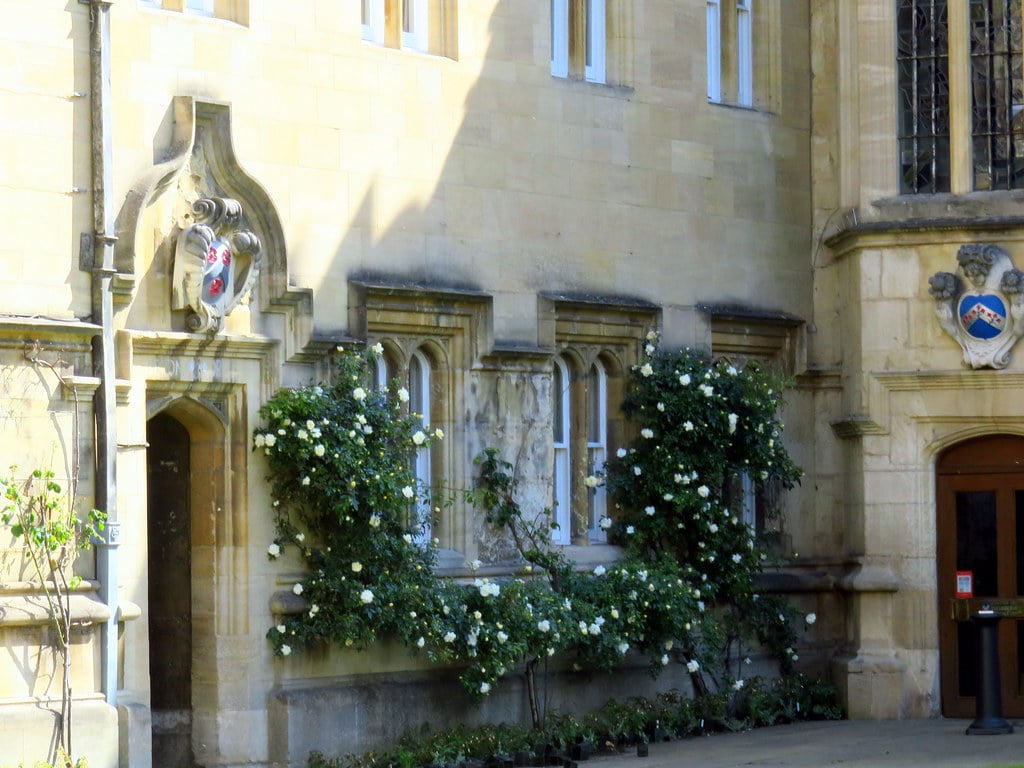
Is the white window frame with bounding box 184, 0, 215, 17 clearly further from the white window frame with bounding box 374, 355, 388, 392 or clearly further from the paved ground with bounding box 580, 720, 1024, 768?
the paved ground with bounding box 580, 720, 1024, 768

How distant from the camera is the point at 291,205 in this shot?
1442 cm

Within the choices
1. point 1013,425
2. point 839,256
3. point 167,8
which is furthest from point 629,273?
point 167,8

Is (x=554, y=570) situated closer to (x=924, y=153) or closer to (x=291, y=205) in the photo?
(x=291, y=205)

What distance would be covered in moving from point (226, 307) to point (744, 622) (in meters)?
5.75

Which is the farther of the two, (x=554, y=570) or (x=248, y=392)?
(x=554, y=570)

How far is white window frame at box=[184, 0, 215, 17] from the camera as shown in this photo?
14.2 meters

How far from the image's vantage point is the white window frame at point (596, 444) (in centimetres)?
1686

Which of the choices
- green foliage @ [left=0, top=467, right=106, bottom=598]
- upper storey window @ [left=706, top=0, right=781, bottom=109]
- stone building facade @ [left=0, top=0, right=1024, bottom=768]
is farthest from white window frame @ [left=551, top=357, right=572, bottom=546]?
green foliage @ [left=0, top=467, right=106, bottom=598]

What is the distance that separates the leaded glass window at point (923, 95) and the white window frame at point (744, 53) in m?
1.34

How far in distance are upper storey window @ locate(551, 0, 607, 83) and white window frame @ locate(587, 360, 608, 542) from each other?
2.36 m

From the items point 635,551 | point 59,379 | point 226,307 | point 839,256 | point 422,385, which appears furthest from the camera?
point 839,256

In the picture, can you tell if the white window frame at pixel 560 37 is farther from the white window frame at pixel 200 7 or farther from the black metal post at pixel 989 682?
the black metal post at pixel 989 682

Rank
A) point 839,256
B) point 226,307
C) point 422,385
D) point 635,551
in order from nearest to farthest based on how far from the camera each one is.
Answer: point 226,307
point 422,385
point 635,551
point 839,256

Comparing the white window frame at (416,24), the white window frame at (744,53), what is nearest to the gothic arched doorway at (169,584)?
the white window frame at (416,24)
